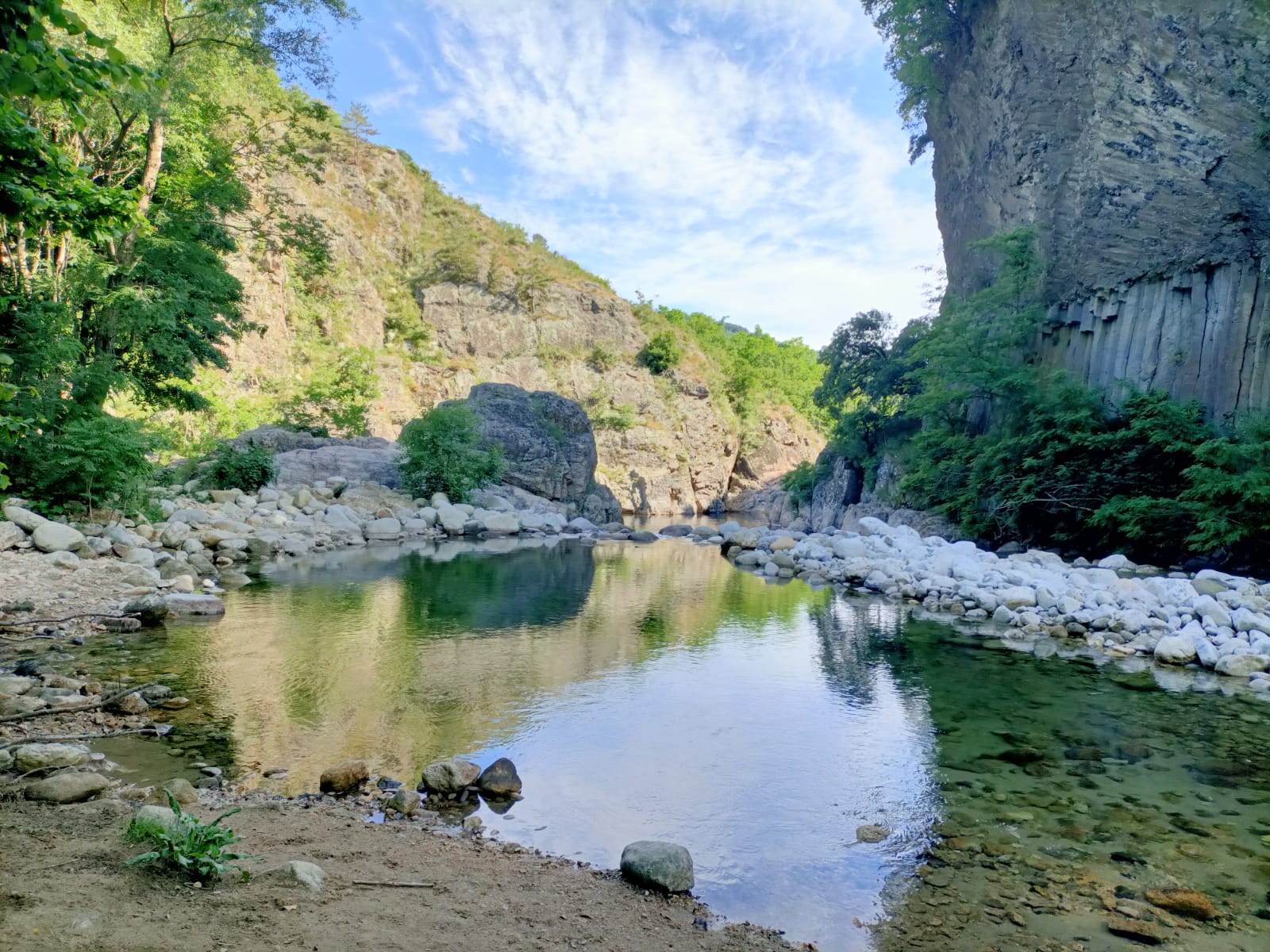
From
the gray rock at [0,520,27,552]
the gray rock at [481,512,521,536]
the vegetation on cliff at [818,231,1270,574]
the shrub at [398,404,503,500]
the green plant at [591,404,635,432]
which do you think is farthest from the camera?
the green plant at [591,404,635,432]

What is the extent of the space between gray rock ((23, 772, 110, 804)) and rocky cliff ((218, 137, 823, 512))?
3919 cm

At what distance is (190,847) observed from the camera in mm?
3029


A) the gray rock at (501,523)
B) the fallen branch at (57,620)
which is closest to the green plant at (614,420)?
the gray rock at (501,523)

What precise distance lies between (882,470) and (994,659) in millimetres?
18659

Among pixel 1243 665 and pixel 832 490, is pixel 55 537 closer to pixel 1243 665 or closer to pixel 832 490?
pixel 1243 665

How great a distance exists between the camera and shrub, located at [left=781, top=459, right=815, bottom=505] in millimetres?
33500

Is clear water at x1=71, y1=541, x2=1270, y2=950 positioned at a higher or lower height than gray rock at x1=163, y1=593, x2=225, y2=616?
higher

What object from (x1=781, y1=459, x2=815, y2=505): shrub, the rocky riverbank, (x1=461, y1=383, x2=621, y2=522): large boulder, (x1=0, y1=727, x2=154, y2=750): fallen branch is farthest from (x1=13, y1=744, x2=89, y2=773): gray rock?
(x1=781, y1=459, x2=815, y2=505): shrub

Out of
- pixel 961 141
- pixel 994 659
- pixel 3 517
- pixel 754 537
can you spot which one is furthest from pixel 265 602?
pixel 961 141

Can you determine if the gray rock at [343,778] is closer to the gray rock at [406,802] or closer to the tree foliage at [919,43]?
the gray rock at [406,802]

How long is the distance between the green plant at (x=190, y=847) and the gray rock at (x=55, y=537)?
9.73 meters

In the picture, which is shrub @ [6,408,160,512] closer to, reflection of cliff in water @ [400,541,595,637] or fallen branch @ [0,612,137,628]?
reflection of cliff in water @ [400,541,595,637]

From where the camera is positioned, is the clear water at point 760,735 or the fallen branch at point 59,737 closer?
the clear water at point 760,735

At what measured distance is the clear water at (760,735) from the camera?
430cm
